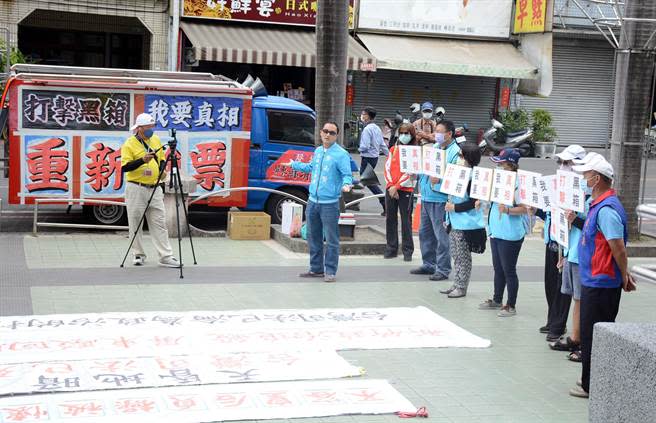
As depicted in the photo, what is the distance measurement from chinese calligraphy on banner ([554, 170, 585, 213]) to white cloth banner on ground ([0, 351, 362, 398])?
7.21 feet

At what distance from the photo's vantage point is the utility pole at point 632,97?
1408 centimetres

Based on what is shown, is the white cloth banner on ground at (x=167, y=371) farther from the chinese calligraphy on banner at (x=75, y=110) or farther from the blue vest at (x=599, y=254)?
the chinese calligraphy on banner at (x=75, y=110)

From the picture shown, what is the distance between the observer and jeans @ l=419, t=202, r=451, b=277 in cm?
1156

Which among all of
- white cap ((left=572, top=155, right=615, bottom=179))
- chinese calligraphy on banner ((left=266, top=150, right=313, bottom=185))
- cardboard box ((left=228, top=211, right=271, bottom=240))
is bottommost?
cardboard box ((left=228, top=211, right=271, bottom=240))

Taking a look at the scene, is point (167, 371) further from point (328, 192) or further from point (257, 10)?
point (257, 10)

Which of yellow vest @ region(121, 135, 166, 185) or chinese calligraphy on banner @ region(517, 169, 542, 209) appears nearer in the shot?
chinese calligraphy on banner @ region(517, 169, 542, 209)

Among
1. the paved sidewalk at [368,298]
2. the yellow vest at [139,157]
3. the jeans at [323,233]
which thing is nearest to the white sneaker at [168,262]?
the paved sidewalk at [368,298]

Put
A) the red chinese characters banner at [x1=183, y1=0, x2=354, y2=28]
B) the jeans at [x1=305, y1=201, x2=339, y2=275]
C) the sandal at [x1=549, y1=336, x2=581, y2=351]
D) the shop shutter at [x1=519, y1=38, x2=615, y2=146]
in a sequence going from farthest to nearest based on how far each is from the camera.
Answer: the shop shutter at [x1=519, y1=38, x2=615, y2=146] < the red chinese characters banner at [x1=183, y1=0, x2=354, y2=28] < the jeans at [x1=305, y1=201, x2=339, y2=275] < the sandal at [x1=549, y1=336, x2=581, y2=351]

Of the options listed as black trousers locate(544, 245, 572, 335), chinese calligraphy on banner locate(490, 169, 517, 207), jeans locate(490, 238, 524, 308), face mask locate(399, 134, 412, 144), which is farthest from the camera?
face mask locate(399, 134, 412, 144)

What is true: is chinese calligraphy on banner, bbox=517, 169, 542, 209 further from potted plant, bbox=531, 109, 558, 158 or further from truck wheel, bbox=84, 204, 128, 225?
potted plant, bbox=531, 109, 558, 158

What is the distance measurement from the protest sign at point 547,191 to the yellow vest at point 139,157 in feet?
15.8

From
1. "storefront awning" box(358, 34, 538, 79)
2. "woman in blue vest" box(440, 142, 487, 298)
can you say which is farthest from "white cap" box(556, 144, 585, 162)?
"storefront awning" box(358, 34, 538, 79)

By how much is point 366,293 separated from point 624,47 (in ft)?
19.5

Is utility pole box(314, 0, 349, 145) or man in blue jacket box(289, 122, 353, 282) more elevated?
utility pole box(314, 0, 349, 145)
